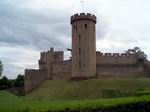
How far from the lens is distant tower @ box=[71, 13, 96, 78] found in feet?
179

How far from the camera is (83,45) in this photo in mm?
54500

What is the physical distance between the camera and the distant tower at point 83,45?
179 ft

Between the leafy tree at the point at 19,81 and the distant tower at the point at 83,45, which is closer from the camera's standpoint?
the distant tower at the point at 83,45

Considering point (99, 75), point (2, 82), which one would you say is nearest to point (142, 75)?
point (99, 75)

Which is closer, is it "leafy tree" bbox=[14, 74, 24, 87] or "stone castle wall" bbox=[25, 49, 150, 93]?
"stone castle wall" bbox=[25, 49, 150, 93]

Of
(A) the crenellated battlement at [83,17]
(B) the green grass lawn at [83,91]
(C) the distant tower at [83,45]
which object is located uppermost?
(A) the crenellated battlement at [83,17]

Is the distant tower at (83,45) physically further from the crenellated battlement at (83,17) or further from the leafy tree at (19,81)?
the leafy tree at (19,81)

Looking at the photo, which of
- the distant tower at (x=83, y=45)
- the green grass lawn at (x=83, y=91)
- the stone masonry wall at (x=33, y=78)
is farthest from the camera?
the stone masonry wall at (x=33, y=78)

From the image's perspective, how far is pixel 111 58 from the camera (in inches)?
2322

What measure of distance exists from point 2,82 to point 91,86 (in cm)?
3611

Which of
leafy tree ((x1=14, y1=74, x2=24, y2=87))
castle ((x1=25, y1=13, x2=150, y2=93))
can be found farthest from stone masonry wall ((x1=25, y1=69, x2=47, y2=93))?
leafy tree ((x1=14, y1=74, x2=24, y2=87))

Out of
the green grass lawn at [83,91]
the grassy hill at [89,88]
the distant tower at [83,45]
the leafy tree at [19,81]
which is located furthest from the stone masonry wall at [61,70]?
the leafy tree at [19,81]

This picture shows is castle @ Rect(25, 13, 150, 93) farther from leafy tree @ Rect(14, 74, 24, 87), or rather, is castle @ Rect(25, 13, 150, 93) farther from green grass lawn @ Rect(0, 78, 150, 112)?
leafy tree @ Rect(14, 74, 24, 87)

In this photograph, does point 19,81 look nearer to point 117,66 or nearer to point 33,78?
point 33,78
